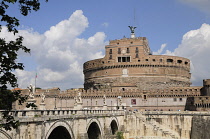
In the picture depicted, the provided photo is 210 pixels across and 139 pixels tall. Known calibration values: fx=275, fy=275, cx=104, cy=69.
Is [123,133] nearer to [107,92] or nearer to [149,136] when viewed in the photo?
[149,136]

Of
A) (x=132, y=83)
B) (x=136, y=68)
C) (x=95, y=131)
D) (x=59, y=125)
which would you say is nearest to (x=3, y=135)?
(x=59, y=125)

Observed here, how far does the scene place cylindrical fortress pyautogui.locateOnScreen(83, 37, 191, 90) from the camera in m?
84.6

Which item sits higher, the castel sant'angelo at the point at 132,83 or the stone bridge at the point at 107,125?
the castel sant'angelo at the point at 132,83

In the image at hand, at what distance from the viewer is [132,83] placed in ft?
273

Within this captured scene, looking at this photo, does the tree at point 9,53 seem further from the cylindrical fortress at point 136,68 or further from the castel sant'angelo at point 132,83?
the cylindrical fortress at point 136,68

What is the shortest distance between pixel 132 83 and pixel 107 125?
38800 millimetres

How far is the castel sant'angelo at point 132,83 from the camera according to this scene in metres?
75.9

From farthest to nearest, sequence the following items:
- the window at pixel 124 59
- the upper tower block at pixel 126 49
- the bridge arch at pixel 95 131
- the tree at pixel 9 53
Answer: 1. the window at pixel 124 59
2. the upper tower block at pixel 126 49
3. the bridge arch at pixel 95 131
4. the tree at pixel 9 53

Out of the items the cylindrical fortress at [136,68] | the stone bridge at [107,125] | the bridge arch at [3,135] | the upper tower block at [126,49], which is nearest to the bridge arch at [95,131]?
the stone bridge at [107,125]

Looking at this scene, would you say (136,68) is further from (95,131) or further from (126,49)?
(95,131)

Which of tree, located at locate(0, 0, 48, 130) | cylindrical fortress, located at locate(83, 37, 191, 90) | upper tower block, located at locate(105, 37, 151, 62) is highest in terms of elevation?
upper tower block, located at locate(105, 37, 151, 62)

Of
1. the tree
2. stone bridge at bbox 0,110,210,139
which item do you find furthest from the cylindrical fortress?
the tree

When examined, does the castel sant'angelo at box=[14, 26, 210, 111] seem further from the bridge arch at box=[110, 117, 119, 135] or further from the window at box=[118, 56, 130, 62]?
the bridge arch at box=[110, 117, 119, 135]

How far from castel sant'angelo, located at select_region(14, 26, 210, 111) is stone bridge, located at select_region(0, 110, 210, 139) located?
1297 centimetres
